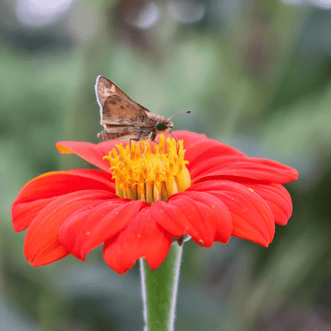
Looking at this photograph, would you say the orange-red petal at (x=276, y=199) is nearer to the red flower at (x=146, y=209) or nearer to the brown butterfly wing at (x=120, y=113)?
the red flower at (x=146, y=209)

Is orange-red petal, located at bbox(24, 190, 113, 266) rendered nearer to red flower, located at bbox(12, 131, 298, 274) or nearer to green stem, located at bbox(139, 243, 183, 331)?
red flower, located at bbox(12, 131, 298, 274)

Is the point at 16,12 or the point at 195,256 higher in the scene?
the point at 16,12

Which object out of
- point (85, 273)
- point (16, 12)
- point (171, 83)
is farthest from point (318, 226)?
point (16, 12)

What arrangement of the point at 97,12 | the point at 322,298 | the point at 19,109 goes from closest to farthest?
1. the point at 97,12
2. the point at 322,298
3. the point at 19,109

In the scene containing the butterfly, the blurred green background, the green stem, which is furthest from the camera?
the blurred green background

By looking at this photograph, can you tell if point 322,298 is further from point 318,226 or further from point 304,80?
point 304,80

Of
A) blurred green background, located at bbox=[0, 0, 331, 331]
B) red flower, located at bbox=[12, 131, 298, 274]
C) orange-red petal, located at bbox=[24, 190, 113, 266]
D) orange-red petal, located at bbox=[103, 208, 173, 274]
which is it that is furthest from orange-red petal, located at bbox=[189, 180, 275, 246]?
blurred green background, located at bbox=[0, 0, 331, 331]

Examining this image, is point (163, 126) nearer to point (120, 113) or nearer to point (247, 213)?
point (120, 113)
